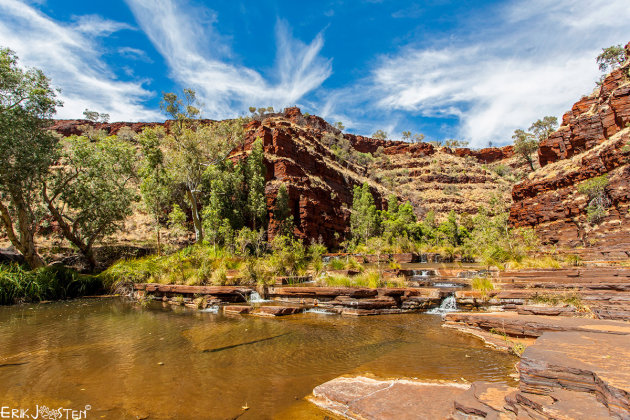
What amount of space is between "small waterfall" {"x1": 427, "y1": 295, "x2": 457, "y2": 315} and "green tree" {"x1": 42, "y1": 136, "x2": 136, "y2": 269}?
21183mm

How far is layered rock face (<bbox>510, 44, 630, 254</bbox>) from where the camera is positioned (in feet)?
87.9

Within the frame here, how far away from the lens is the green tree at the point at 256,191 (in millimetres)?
33156

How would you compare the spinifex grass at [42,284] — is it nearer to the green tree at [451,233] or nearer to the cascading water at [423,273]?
the cascading water at [423,273]

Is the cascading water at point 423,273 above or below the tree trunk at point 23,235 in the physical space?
below

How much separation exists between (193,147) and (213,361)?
25.8 meters

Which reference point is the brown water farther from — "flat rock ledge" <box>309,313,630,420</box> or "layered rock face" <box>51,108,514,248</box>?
"layered rock face" <box>51,108,514,248</box>

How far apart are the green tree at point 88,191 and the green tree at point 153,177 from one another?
324 cm

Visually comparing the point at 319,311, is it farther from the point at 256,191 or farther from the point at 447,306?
the point at 256,191

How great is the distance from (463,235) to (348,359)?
2018 inches

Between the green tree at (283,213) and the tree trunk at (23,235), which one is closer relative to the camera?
the tree trunk at (23,235)

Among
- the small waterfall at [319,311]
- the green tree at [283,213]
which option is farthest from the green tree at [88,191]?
the small waterfall at [319,311]

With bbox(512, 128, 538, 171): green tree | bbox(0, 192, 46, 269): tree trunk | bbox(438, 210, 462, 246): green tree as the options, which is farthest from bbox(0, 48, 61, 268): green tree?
bbox(512, 128, 538, 171): green tree

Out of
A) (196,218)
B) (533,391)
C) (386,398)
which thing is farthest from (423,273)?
(196,218)

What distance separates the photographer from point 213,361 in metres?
5.41
